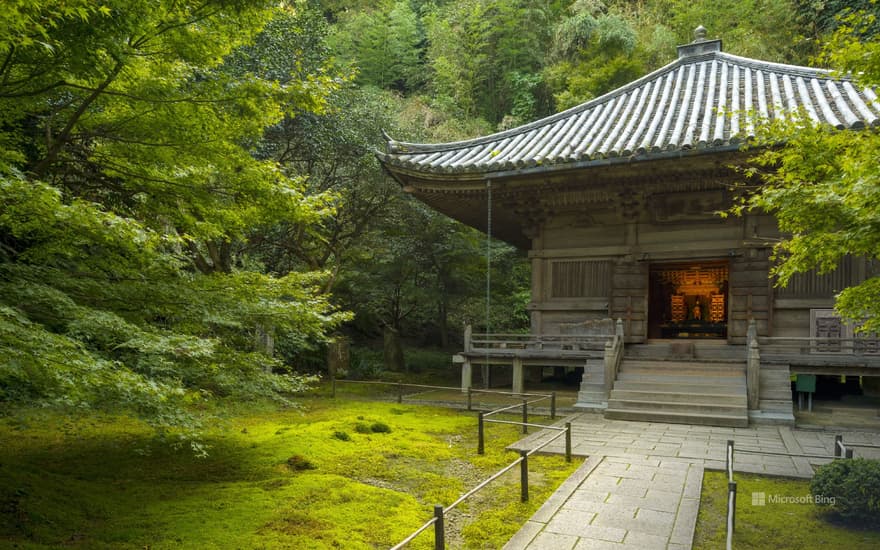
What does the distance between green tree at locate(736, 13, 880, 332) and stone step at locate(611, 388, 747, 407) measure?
18.6ft

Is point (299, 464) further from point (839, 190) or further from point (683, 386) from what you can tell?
point (683, 386)

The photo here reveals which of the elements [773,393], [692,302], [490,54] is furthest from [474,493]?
[490,54]

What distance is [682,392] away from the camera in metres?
10.4

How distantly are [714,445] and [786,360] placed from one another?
3.97m

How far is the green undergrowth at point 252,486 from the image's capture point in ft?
14.3

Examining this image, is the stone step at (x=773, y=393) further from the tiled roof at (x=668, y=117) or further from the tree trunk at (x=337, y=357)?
the tree trunk at (x=337, y=357)

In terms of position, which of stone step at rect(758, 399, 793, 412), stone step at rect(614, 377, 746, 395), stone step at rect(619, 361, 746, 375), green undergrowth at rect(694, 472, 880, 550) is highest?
stone step at rect(619, 361, 746, 375)

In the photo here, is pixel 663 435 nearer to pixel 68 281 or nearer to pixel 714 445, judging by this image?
pixel 714 445

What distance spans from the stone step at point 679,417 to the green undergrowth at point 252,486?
105 inches

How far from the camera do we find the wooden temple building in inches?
404

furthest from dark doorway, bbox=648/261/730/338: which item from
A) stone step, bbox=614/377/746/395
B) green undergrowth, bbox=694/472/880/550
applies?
green undergrowth, bbox=694/472/880/550

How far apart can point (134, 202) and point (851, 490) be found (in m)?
7.61

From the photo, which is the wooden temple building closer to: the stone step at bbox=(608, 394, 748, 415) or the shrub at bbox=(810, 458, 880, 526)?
the stone step at bbox=(608, 394, 748, 415)

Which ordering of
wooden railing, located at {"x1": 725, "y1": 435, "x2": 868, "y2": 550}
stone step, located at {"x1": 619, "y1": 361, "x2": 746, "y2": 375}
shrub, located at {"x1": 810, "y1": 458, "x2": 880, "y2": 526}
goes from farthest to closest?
stone step, located at {"x1": 619, "y1": 361, "x2": 746, "y2": 375} → shrub, located at {"x1": 810, "y1": 458, "x2": 880, "y2": 526} → wooden railing, located at {"x1": 725, "y1": 435, "x2": 868, "y2": 550}
